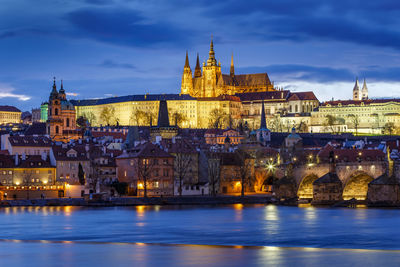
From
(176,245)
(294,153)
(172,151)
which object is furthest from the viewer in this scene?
(294,153)

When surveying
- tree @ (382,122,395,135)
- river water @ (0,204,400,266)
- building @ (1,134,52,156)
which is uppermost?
tree @ (382,122,395,135)

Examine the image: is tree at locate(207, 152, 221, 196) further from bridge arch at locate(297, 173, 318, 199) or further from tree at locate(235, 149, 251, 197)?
bridge arch at locate(297, 173, 318, 199)

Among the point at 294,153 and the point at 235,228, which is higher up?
the point at 294,153

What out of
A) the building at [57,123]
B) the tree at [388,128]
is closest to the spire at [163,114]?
the building at [57,123]

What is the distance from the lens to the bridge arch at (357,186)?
66.4m

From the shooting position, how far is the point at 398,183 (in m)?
61.4

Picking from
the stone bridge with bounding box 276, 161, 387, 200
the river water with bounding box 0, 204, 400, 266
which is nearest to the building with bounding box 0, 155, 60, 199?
the river water with bounding box 0, 204, 400, 266

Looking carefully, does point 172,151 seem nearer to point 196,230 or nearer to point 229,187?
point 229,187

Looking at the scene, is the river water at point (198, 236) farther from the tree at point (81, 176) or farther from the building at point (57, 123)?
the building at point (57, 123)

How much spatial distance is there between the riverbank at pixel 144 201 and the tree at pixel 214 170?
2.75m

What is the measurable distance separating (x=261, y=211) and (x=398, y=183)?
10385mm

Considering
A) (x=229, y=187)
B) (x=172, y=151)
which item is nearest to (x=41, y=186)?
(x=172, y=151)

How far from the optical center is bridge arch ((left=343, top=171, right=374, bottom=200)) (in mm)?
66375

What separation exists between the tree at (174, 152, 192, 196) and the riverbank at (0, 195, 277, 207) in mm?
2554
